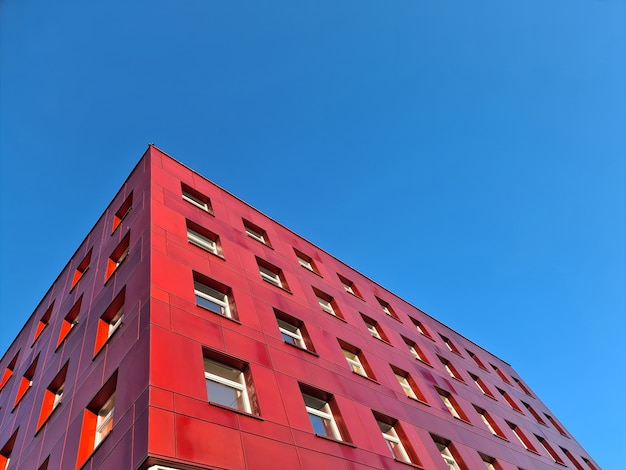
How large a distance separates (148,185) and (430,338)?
2287cm

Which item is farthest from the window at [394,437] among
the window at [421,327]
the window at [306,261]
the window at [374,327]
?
the window at [421,327]

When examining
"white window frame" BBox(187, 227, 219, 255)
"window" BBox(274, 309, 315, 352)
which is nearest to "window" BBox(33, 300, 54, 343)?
"white window frame" BBox(187, 227, 219, 255)

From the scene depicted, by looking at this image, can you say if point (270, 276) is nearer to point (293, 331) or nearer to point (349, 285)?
point (293, 331)

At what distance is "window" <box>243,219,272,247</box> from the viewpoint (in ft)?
80.7

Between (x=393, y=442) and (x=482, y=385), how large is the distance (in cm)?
1890

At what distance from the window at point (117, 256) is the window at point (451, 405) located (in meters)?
18.0

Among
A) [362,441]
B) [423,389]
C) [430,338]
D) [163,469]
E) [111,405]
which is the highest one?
[430,338]

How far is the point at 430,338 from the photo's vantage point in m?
32.6

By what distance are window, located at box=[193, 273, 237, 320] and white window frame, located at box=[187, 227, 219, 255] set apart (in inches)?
78.5

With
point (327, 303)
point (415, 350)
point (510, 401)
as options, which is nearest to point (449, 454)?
point (415, 350)

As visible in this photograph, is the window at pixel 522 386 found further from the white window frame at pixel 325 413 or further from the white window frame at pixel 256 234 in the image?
the white window frame at pixel 325 413

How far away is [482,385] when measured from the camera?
32.8m

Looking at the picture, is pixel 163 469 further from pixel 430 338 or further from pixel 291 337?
pixel 430 338

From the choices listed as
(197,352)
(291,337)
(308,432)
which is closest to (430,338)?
(291,337)
